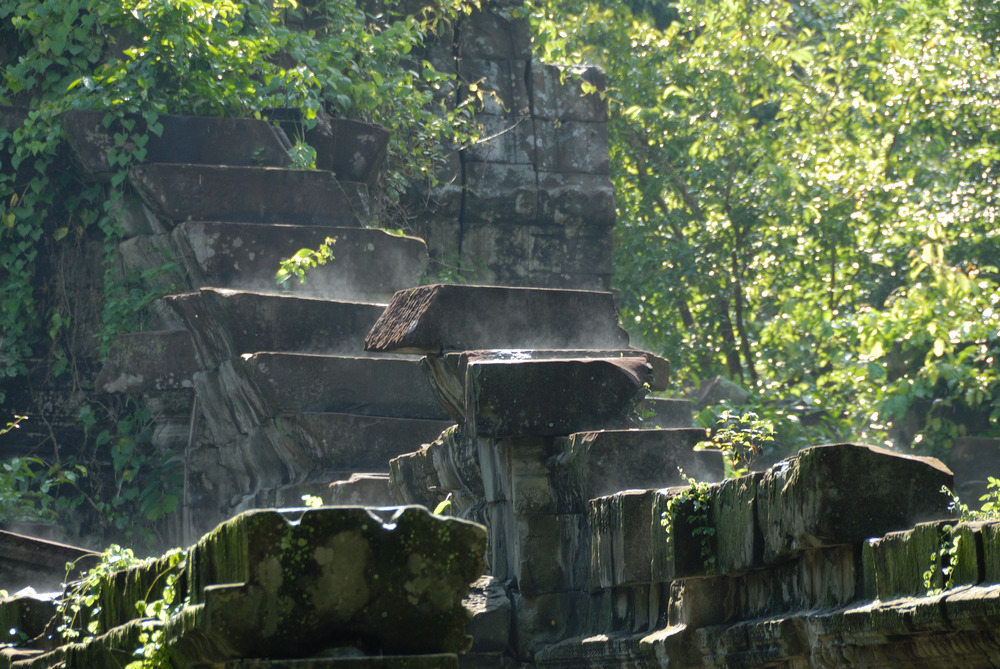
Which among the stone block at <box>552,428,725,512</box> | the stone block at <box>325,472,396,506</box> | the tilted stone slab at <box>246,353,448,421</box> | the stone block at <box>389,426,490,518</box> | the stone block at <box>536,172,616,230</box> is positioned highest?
the stone block at <box>536,172,616,230</box>

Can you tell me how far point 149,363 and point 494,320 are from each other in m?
3.35

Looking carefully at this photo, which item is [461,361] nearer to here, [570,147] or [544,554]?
[544,554]

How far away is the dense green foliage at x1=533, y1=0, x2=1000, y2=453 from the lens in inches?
378

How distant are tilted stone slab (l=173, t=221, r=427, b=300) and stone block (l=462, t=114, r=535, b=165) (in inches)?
106

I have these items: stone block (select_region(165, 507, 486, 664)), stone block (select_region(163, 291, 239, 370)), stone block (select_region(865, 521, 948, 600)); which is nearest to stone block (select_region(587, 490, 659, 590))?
stone block (select_region(865, 521, 948, 600))

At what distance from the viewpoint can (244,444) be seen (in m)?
7.39

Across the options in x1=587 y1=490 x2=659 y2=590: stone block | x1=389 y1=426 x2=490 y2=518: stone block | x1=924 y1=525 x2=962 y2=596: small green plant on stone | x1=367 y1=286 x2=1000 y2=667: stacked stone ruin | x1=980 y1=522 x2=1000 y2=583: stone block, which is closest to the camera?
x1=980 y1=522 x2=1000 y2=583: stone block

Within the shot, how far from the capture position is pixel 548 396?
15.0 ft

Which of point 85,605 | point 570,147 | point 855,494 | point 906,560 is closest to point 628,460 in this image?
point 855,494

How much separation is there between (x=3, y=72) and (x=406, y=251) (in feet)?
10.2

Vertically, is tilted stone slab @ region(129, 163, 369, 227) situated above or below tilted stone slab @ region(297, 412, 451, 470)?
above

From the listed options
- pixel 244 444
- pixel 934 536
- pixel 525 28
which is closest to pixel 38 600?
pixel 934 536

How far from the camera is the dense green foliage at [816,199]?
9609mm

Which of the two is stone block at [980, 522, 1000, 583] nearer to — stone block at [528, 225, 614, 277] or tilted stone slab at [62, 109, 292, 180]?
tilted stone slab at [62, 109, 292, 180]
